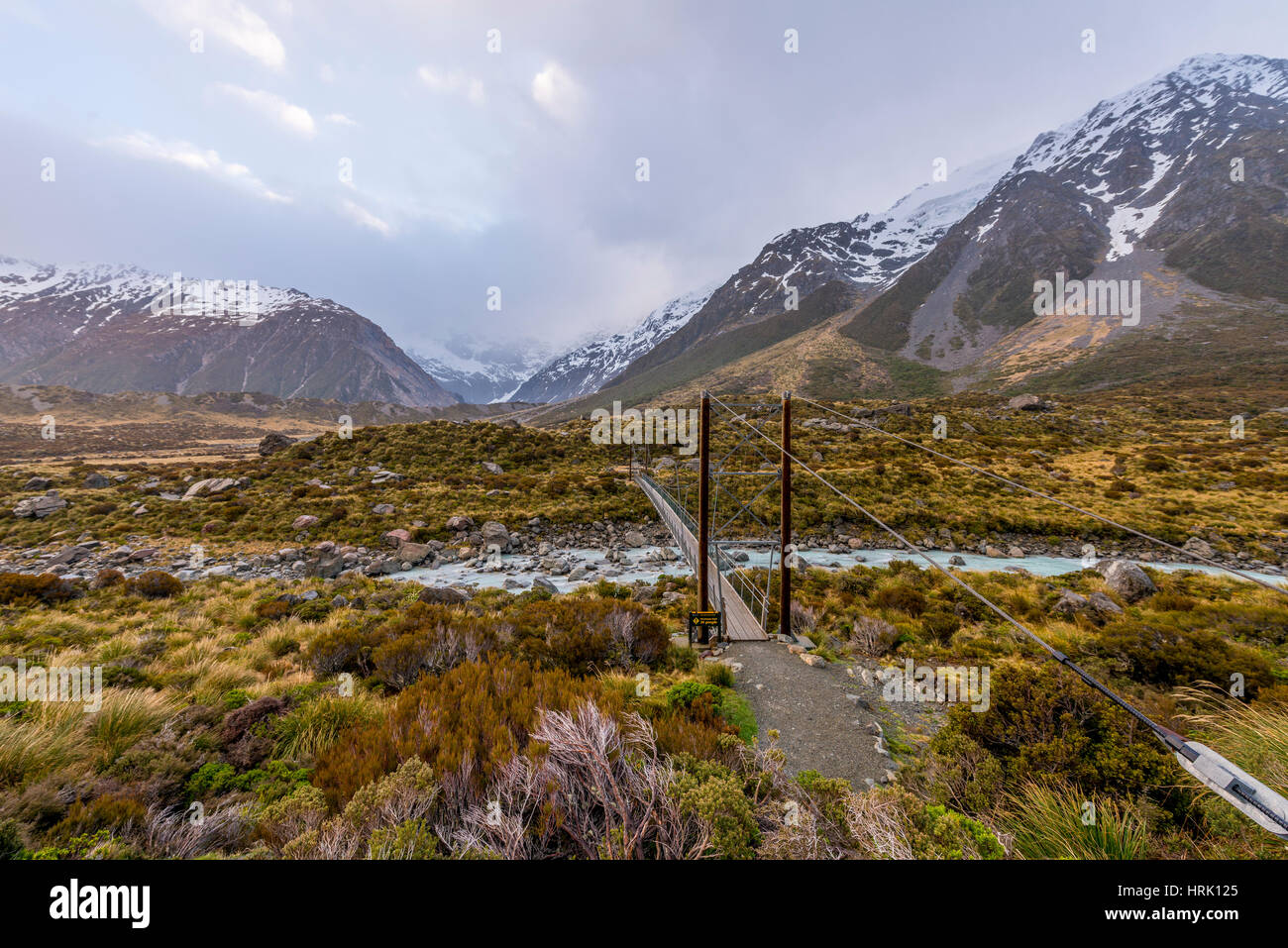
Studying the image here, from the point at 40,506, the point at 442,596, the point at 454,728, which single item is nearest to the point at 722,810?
the point at 454,728

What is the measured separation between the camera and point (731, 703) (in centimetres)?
648

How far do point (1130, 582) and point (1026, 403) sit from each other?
51532mm

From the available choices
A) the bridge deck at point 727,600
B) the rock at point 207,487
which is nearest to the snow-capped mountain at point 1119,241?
the bridge deck at point 727,600

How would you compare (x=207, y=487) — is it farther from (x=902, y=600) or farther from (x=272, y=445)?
(x=902, y=600)

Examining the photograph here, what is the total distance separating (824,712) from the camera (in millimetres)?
6324

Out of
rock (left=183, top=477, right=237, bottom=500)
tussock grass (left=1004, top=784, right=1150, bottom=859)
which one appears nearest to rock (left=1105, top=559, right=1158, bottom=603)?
tussock grass (left=1004, top=784, right=1150, bottom=859)

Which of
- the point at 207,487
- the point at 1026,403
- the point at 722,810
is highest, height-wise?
the point at 1026,403

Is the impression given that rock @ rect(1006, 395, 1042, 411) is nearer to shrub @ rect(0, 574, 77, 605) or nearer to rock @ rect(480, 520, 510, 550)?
rock @ rect(480, 520, 510, 550)

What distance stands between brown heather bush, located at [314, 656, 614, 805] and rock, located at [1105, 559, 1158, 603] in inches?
611

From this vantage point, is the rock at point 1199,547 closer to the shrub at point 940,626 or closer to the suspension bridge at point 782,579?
the suspension bridge at point 782,579

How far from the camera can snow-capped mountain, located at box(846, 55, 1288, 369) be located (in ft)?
405

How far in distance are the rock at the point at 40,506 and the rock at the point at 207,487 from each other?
4636 mm

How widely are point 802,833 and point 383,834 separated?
3.05 metres
